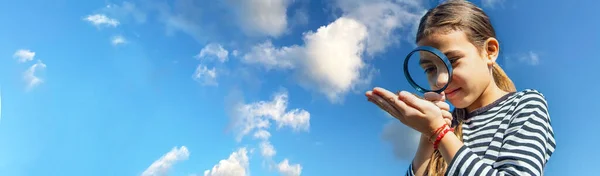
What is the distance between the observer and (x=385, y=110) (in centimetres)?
320

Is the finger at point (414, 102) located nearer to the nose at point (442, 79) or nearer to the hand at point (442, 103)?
the hand at point (442, 103)

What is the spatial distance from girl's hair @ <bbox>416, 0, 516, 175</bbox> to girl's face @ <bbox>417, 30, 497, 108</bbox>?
0.20 feet

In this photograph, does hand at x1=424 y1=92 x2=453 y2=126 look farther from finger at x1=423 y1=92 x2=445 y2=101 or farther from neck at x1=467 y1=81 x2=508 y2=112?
neck at x1=467 y1=81 x2=508 y2=112

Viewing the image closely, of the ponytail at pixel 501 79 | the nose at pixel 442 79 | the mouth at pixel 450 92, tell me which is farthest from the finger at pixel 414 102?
the ponytail at pixel 501 79

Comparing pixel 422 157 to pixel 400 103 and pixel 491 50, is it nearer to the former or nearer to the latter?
pixel 400 103

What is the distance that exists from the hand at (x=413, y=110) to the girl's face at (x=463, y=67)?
513 millimetres

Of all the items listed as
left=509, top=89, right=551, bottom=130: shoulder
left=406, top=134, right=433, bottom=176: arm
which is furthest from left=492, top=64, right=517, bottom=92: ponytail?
left=406, top=134, right=433, bottom=176: arm

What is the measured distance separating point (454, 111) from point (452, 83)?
0.54 m

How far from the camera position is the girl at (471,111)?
9.57ft

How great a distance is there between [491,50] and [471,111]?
0.50 m

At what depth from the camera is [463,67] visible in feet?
11.3

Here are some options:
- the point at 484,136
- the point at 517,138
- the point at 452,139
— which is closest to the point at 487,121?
the point at 484,136

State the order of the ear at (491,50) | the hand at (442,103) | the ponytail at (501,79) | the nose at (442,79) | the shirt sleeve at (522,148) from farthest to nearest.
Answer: the ponytail at (501,79) < the ear at (491,50) < the nose at (442,79) < the hand at (442,103) < the shirt sleeve at (522,148)

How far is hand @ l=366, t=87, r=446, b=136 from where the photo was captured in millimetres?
3006
